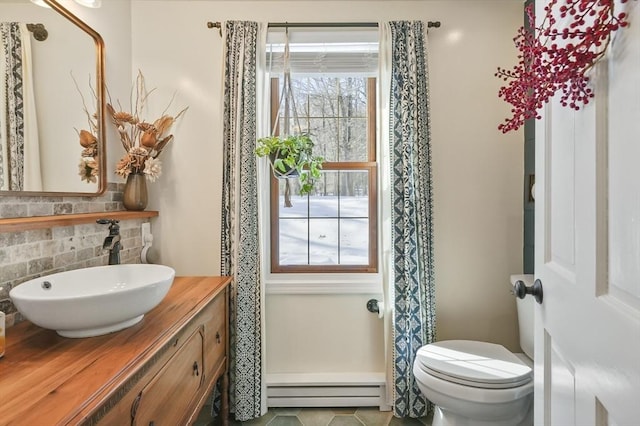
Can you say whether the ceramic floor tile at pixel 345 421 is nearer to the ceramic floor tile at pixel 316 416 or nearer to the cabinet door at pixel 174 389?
the ceramic floor tile at pixel 316 416

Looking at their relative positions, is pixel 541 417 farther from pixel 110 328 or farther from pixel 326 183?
pixel 326 183

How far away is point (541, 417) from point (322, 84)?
6.22 feet

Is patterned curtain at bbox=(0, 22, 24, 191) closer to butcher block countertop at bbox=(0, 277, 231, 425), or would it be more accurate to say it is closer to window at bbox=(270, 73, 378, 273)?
butcher block countertop at bbox=(0, 277, 231, 425)

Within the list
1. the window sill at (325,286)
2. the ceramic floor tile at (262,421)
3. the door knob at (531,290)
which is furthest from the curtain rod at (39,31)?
the ceramic floor tile at (262,421)

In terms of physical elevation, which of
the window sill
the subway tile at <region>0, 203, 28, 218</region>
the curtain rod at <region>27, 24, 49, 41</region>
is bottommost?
the window sill

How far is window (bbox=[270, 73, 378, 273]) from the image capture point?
2.07m

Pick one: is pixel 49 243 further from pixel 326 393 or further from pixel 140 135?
pixel 326 393

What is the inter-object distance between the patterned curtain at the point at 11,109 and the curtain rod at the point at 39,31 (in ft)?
0.17

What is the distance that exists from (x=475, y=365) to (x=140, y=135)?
2.08 metres

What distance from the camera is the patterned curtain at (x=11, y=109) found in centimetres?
115

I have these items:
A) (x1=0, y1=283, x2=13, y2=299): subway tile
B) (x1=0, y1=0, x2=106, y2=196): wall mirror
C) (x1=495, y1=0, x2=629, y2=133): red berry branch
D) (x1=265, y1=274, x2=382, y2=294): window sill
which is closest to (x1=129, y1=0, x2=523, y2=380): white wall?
(x1=265, y1=274, x2=382, y2=294): window sill

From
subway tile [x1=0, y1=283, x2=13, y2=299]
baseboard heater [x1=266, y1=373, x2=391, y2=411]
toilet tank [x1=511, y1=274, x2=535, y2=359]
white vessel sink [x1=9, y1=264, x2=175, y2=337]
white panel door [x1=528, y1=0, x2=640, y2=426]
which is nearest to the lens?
white panel door [x1=528, y1=0, x2=640, y2=426]

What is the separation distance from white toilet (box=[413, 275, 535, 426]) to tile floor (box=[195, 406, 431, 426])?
32cm

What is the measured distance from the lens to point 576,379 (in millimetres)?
706
